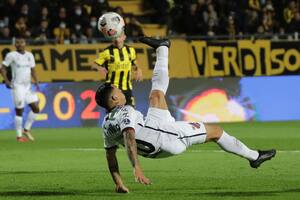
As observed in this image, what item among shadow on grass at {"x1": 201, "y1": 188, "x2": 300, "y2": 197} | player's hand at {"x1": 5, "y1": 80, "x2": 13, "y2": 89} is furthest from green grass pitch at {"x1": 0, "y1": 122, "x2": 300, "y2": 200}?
player's hand at {"x1": 5, "y1": 80, "x2": 13, "y2": 89}

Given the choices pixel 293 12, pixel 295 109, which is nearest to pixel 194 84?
pixel 295 109

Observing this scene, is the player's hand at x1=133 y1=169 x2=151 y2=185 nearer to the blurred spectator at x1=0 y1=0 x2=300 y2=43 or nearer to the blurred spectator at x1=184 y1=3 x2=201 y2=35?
the blurred spectator at x1=0 y1=0 x2=300 y2=43

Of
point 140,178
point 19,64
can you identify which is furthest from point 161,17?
point 140,178

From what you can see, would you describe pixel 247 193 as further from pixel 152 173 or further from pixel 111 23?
pixel 111 23

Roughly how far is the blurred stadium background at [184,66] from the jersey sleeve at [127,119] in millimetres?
5956

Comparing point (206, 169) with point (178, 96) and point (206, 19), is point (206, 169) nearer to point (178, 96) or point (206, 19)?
point (178, 96)

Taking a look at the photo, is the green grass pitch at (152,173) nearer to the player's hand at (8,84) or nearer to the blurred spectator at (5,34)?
the player's hand at (8,84)

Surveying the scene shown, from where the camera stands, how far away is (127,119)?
375 inches

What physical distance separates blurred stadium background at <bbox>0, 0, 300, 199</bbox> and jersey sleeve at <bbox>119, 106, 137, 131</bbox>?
19.5 feet

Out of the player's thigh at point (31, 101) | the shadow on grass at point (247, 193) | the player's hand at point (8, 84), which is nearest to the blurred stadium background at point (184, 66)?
the player's thigh at point (31, 101)

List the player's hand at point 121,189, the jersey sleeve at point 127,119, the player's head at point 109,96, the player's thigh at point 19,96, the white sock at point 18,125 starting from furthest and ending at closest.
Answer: the player's thigh at point 19,96, the white sock at point 18,125, the player's hand at point 121,189, the player's head at point 109,96, the jersey sleeve at point 127,119

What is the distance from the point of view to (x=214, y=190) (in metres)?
10.2

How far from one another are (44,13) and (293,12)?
7816mm

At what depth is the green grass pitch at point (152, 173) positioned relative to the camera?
10031mm
